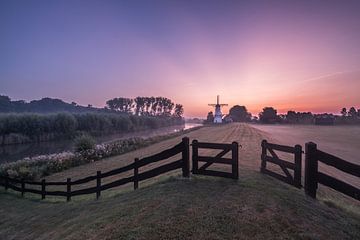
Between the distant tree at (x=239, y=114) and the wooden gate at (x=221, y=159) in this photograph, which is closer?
the wooden gate at (x=221, y=159)

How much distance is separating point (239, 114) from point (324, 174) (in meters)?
166

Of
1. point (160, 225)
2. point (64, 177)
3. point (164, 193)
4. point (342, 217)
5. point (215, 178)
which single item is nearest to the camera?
point (160, 225)

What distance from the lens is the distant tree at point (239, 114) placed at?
554 ft

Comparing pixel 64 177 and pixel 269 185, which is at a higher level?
pixel 269 185

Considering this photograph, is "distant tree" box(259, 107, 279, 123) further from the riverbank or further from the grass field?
the grass field

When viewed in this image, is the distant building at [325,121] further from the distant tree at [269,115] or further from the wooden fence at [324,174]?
the wooden fence at [324,174]

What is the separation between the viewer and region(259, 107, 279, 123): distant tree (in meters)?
132

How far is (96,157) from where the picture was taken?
29.6m

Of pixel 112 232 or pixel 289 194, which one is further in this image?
pixel 289 194

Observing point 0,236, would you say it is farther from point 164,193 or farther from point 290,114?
point 290,114

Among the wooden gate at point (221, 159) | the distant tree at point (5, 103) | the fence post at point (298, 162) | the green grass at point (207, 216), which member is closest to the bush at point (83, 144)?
the green grass at point (207, 216)

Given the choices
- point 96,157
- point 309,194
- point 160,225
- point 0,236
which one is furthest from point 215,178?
point 96,157

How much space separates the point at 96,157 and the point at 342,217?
25538mm

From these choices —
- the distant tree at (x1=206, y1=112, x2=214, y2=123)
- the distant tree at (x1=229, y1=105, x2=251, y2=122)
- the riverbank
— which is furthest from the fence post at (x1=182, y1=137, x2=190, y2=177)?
the distant tree at (x1=229, y1=105, x2=251, y2=122)
